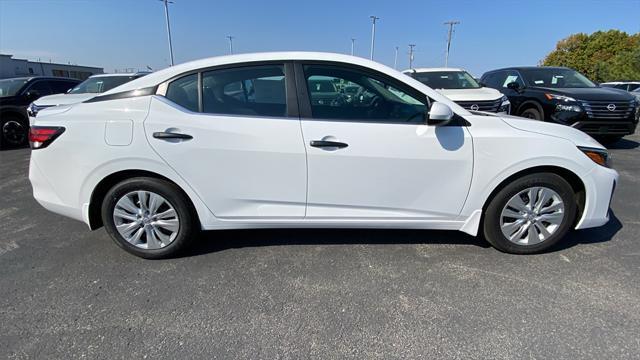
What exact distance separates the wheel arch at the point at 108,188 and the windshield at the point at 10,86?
280 inches

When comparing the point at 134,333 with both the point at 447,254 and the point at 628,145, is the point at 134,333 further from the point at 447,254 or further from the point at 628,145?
the point at 628,145

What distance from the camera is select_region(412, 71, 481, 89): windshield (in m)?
7.58

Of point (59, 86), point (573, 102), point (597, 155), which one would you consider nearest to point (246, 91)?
point (597, 155)

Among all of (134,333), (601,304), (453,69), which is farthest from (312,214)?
(453,69)

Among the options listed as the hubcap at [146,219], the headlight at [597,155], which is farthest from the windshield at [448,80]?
the hubcap at [146,219]

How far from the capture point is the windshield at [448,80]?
299 inches

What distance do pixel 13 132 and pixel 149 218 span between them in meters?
7.31

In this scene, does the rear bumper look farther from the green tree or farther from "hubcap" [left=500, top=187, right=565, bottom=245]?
the green tree

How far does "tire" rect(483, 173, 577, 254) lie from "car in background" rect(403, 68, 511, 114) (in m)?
3.48

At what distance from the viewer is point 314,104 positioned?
2.57 meters

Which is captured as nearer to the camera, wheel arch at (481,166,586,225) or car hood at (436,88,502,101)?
wheel arch at (481,166,586,225)

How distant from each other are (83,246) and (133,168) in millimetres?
1072

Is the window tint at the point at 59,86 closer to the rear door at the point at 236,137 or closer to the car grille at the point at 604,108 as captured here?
the rear door at the point at 236,137

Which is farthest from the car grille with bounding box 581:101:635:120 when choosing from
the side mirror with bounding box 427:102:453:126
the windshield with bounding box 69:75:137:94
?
the windshield with bounding box 69:75:137:94
